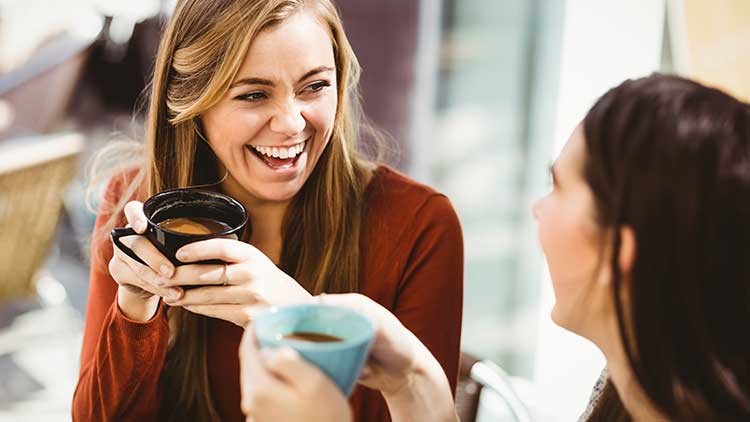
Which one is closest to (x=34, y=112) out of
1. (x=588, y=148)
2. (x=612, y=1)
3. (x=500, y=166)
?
(x=500, y=166)

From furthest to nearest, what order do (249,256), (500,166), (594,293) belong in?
(500,166), (249,256), (594,293)

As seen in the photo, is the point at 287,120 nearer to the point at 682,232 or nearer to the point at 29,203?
the point at 682,232

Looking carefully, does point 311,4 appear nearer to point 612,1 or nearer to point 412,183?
point 412,183

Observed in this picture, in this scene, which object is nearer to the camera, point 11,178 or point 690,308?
point 690,308

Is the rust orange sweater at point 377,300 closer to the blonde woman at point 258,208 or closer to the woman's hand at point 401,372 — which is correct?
the blonde woman at point 258,208

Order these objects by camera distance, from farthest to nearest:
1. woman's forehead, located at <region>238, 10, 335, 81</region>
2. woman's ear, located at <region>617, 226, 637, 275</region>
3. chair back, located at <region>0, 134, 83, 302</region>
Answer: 1. chair back, located at <region>0, 134, 83, 302</region>
2. woman's forehead, located at <region>238, 10, 335, 81</region>
3. woman's ear, located at <region>617, 226, 637, 275</region>

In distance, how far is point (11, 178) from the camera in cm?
294

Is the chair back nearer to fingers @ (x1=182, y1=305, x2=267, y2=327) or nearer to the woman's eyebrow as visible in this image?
the woman's eyebrow

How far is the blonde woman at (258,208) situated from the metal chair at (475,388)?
0.10 metres

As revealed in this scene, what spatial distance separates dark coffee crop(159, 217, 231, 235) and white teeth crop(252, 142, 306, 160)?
0.24 metres

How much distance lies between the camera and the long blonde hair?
145 cm

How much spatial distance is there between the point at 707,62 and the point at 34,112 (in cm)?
326

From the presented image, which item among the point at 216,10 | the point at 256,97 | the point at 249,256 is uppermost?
the point at 216,10

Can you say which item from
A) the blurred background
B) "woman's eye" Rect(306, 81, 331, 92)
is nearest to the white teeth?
"woman's eye" Rect(306, 81, 331, 92)
